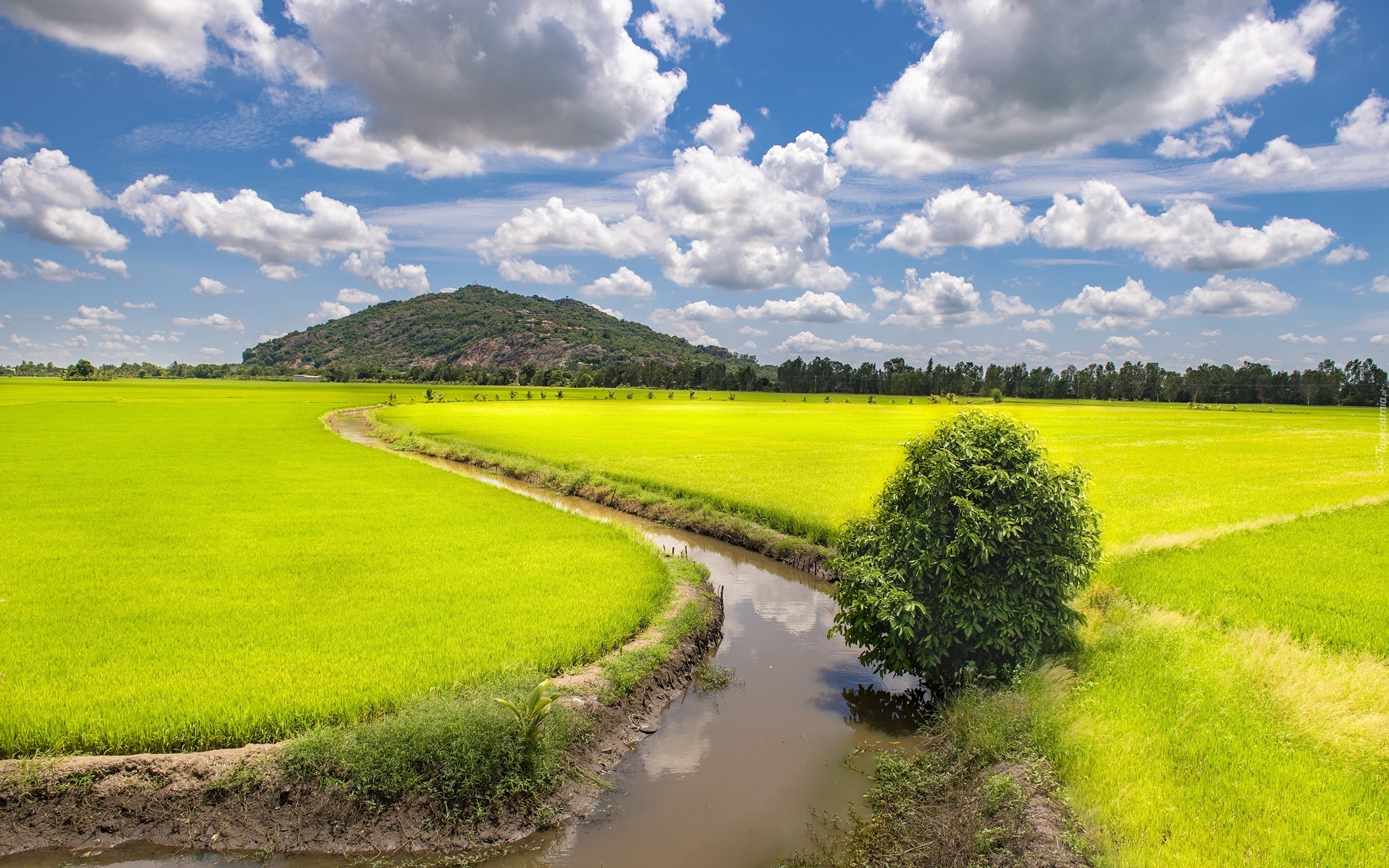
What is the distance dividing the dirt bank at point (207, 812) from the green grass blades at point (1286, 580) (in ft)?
37.5

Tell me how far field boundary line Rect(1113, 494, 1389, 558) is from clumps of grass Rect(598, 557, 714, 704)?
9531 mm

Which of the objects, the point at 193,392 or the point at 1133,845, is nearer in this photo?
the point at 1133,845

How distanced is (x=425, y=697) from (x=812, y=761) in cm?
517

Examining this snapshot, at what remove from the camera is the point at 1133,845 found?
5789 mm

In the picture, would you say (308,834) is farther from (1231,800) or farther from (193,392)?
(193,392)

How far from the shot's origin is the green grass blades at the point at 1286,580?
34.1 feet

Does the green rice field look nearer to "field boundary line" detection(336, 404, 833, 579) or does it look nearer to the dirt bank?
"field boundary line" detection(336, 404, 833, 579)

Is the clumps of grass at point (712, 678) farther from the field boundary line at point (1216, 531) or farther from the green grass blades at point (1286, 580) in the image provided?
the field boundary line at point (1216, 531)

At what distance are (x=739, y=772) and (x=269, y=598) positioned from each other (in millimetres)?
9219

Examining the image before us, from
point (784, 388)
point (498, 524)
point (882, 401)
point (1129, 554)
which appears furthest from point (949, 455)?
point (784, 388)

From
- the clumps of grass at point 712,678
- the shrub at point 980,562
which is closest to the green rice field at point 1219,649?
the shrub at point 980,562

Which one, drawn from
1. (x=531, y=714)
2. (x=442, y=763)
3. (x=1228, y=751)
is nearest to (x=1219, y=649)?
(x=1228, y=751)

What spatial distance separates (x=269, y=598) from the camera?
11.9 meters

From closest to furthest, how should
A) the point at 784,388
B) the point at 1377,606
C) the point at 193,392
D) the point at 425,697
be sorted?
the point at 425,697 < the point at 1377,606 < the point at 193,392 < the point at 784,388
